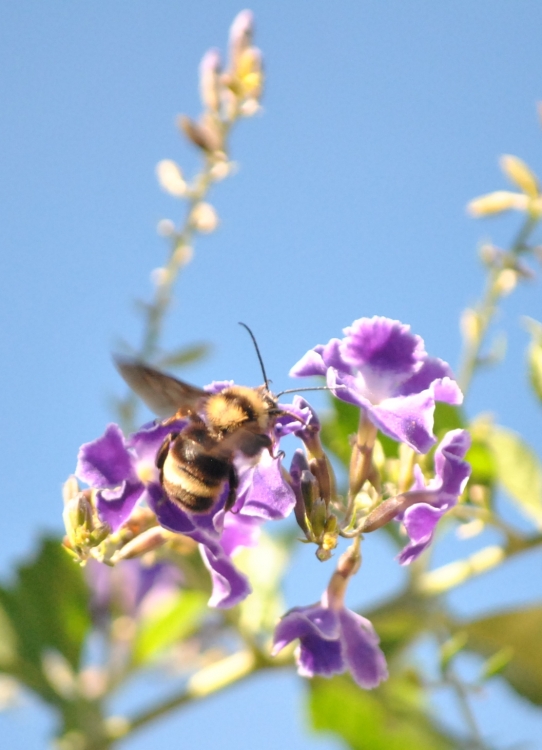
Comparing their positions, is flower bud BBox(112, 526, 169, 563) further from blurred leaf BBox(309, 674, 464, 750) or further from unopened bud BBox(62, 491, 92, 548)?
blurred leaf BBox(309, 674, 464, 750)

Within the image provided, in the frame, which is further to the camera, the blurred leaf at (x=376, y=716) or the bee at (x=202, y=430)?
the blurred leaf at (x=376, y=716)

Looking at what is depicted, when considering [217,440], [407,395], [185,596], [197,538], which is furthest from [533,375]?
[185,596]

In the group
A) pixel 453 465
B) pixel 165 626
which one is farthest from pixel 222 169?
pixel 165 626

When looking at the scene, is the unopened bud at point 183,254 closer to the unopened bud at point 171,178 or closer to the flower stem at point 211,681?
the unopened bud at point 171,178

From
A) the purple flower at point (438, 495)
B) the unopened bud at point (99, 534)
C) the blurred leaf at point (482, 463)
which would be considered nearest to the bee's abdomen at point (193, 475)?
the unopened bud at point (99, 534)

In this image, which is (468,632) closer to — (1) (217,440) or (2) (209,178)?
(1) (217,440)
